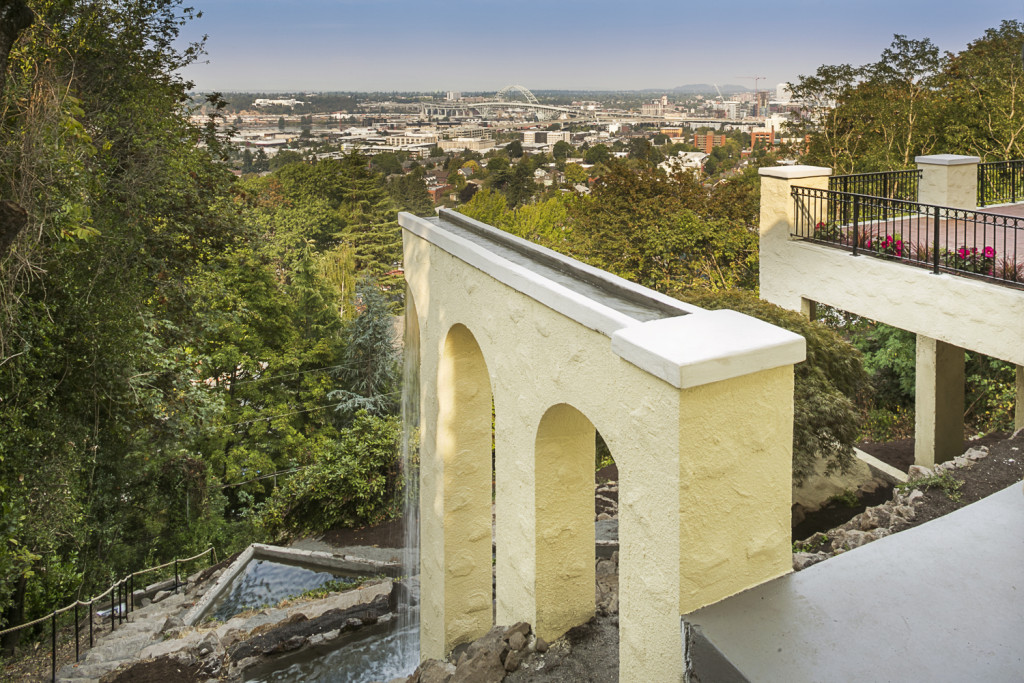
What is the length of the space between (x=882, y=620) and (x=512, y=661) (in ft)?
8.35

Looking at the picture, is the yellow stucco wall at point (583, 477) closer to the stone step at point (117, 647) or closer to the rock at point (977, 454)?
the stone step at point (117, 647)

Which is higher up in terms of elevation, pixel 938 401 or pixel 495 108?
pixel 495 108

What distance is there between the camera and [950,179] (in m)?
12.8

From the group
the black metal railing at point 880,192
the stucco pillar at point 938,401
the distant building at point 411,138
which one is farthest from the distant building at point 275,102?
the stucco pillar at point 938,401

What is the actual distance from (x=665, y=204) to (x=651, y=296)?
21747 mm

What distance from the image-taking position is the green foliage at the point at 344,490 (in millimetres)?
18422

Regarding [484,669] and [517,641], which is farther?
[517,641]

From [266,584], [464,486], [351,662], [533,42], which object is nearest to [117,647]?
[351,662]

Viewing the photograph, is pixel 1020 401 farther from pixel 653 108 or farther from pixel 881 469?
pixel 653 108

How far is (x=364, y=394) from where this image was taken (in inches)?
1026

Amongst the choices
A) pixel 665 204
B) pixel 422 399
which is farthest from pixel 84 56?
pixel 665 204

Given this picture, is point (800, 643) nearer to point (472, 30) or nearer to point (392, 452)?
A: point (392, 452)

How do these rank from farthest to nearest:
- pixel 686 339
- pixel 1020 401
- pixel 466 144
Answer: pixel 466 144 → pixel 1020 401 → pixel 686 339

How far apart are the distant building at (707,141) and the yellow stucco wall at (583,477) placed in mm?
53216
